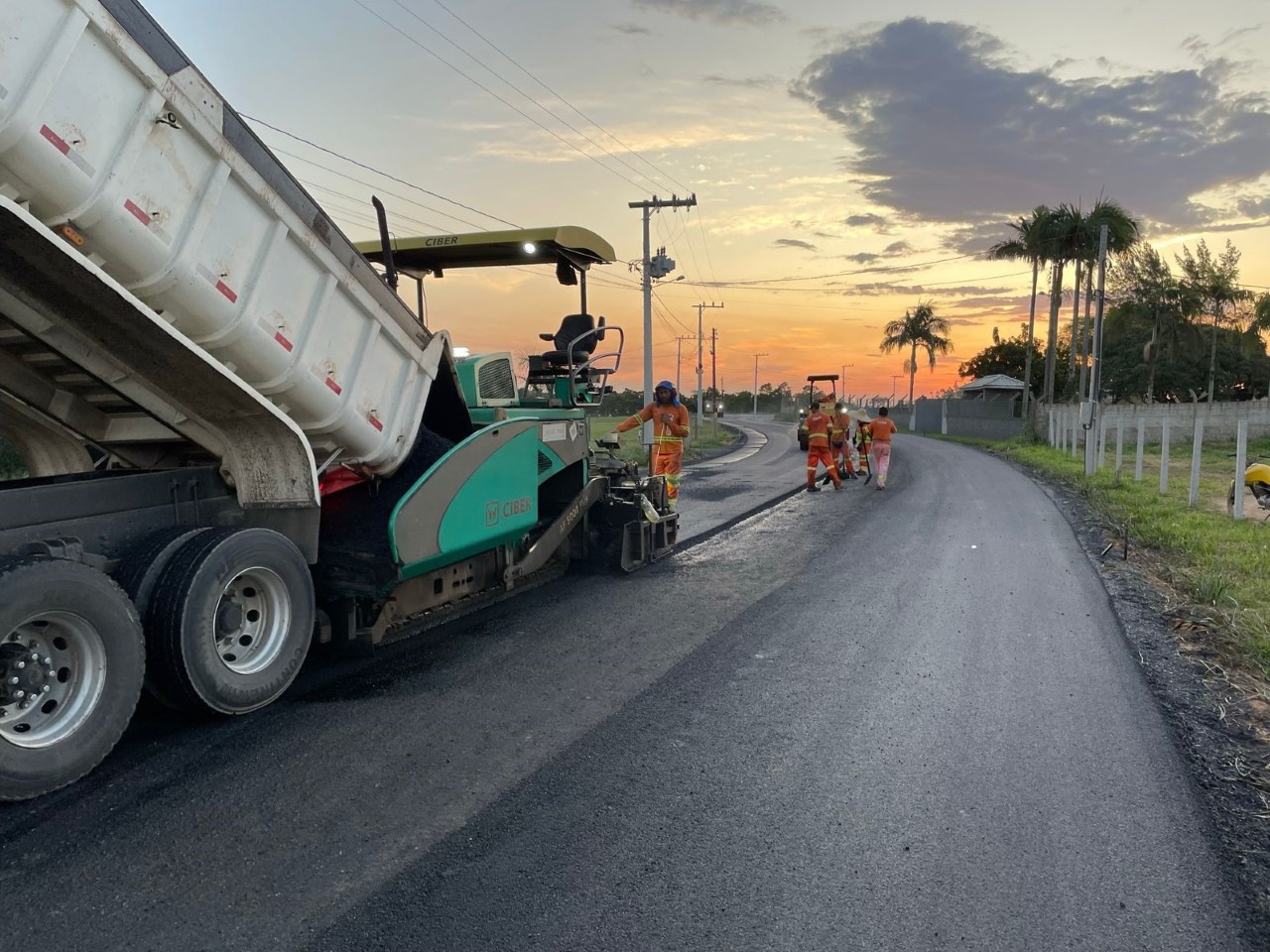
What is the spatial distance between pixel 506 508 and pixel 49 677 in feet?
9.22

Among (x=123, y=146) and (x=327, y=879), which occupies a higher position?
(x=123, y=146)

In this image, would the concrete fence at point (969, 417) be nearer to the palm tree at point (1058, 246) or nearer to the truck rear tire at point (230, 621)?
the palm tree at point (1058, 246)

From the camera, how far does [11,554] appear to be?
3418 mm

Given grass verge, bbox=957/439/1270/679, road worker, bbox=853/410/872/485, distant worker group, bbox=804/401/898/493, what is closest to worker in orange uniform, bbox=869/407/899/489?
distant worker group, bbox=804/401/898/493

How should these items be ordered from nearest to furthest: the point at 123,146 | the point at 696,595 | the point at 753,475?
the point at 123,146
the point at 696,595
the point at 753,475

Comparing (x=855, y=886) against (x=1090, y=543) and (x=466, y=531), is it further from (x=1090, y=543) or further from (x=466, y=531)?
(x=1090, y=543)

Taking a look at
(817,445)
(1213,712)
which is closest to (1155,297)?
(817,445)

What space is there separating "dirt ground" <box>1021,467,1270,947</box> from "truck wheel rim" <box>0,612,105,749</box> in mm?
4261

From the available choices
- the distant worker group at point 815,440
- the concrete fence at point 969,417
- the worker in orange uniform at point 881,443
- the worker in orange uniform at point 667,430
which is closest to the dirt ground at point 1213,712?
the distant worker group at point 815,440

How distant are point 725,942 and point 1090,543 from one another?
8.43 m

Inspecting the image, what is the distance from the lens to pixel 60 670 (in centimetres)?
346

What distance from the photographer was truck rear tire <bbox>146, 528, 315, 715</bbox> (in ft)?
12.5

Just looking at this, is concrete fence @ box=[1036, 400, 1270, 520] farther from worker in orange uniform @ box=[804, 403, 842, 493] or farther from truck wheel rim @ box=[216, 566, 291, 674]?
truck wheel rim @ box=[216, 566, 291, 674]

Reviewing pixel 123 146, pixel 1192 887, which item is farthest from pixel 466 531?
pixel 1192 887
